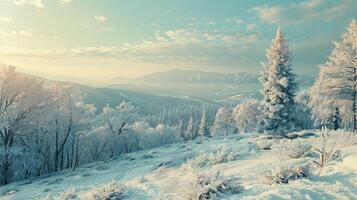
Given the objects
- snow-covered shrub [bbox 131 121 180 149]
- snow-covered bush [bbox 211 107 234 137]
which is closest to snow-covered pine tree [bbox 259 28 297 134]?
snow-covered shrub [bbox 131 121 180 149]

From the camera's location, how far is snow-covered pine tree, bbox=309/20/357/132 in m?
34.3

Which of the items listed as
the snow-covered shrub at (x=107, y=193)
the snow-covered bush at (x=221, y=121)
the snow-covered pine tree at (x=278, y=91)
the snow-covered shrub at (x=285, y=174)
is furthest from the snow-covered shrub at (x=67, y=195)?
the snow-covered bush at (x=221, y=121)

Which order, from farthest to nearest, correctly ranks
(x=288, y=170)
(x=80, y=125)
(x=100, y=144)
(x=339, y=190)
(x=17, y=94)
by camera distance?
(x=100, y=144) → (x=80, y=125) → (x=17, y=94) → (x=288, y=170) → (x=339, y=190)

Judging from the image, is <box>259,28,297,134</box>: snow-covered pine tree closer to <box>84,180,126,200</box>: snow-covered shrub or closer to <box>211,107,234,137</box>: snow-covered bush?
<box>84,180,126,200</box>: snow-covered shrub

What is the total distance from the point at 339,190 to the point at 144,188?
6.09 meters

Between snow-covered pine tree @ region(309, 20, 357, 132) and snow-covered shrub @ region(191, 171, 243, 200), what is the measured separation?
93.7 ft

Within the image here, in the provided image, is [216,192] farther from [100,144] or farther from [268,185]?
[100,144]

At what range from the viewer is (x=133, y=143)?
231ft

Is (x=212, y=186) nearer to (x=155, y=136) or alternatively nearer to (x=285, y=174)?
(x=285, y=174)

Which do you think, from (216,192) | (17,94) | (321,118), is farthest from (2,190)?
(321,118)

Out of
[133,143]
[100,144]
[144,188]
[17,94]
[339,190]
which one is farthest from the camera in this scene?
[133,143]

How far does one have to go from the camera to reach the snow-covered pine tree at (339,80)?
34.3m

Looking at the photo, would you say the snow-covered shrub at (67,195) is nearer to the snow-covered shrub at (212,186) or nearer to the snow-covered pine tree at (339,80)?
the snow-covered shrub at (212,186)

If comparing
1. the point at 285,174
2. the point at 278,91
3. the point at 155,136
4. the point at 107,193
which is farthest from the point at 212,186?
the point at 155,136
